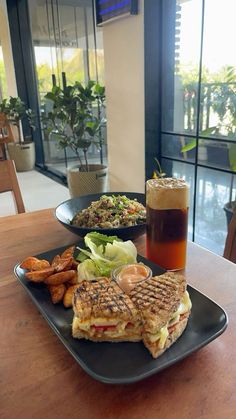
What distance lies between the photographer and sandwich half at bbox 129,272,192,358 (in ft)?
1.96

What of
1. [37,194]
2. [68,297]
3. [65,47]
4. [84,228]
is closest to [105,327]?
[68,297]

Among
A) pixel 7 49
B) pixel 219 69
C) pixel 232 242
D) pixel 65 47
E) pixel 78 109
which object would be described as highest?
pixel 7 49

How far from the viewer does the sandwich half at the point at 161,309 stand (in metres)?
0.60

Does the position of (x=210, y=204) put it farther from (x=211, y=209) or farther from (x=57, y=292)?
(x=57, y=292)

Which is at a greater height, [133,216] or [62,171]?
[133,216]

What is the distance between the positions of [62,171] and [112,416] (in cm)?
469

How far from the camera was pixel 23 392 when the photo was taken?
56cm

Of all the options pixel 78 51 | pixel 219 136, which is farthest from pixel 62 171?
pixel 219 136

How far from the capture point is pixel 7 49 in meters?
5.45

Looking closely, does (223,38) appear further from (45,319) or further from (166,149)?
(45,319)

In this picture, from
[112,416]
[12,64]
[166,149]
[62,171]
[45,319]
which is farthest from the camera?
[12,64]

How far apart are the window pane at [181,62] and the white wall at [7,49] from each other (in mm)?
3716

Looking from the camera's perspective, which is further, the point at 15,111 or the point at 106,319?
the point at 15,111

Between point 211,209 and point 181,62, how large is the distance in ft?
3.80
